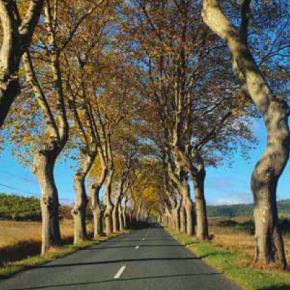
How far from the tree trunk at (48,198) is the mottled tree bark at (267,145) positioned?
9.18 metres

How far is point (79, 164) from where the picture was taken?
90.9 feet

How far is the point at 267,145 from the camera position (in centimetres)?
978

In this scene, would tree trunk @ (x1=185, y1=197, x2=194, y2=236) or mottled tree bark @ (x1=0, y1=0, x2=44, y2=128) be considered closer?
mottled tree bark @ (x1=0, y1=0, x2=44, y2=128)

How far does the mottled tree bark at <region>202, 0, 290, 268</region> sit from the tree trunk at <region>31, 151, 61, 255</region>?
30.1 feet

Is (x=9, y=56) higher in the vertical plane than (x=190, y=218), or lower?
higher

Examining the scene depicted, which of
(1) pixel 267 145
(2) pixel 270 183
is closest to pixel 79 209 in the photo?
(2) pixel 270 183

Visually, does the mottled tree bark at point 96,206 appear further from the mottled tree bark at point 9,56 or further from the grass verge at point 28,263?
the mottled tree bark at point 9,56

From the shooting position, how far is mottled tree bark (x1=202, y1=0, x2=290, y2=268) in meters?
9.50

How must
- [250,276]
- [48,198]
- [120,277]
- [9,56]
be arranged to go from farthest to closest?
[48,198]
[120,277]
[250,276]
[9,56]

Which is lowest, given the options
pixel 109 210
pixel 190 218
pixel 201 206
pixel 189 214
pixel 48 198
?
pixel 190 218

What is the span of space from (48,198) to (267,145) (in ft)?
33.0

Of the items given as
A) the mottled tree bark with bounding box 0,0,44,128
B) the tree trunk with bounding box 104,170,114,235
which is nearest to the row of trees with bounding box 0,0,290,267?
the mottled tree bark with bounding box 0,0,44,128

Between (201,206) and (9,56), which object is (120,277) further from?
(201,206)

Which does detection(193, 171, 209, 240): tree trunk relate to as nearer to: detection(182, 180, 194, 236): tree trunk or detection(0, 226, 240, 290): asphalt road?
detection(182, 180, 194, 236): tree trunk
